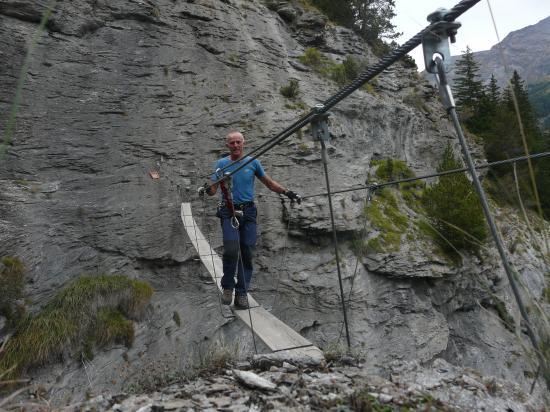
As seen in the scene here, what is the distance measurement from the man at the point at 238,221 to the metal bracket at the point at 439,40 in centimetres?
271

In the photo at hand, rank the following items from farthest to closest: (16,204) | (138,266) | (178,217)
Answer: (178,217), (138,266), (16,204)

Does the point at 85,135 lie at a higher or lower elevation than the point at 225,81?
lower

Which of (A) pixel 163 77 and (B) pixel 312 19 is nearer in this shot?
(A) pixel 163 77

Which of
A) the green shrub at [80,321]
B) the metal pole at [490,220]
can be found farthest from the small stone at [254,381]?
the green shrub at [80,321]

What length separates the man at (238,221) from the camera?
4410 millimetres

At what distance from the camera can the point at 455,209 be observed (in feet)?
29.0

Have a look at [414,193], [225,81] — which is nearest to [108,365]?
[225,81]

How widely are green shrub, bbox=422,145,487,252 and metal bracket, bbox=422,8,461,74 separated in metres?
7.17

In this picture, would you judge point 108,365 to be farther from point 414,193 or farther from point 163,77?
point 414,193

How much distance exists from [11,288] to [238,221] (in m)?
2.97

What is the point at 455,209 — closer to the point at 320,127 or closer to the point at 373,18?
the point at 320,127

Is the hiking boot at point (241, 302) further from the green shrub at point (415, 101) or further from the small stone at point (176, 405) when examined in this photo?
the green shrub at point (415, 101)

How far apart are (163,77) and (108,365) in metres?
5.72

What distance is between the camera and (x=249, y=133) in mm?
8445
